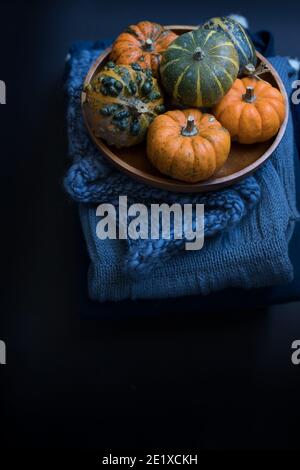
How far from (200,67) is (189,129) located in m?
0.10

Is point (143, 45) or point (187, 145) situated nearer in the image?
point (187, 145)

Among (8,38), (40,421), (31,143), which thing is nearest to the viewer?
(40,421)

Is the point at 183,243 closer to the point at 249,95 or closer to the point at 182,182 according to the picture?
the point at 182,182

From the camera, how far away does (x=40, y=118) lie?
1.28 m

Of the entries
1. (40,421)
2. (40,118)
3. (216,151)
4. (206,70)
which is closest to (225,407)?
(40,421)

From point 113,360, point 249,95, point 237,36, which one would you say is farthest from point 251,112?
point 113,360

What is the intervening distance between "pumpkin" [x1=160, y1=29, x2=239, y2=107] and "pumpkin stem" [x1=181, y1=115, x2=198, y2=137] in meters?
0.05

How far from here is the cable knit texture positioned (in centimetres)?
89

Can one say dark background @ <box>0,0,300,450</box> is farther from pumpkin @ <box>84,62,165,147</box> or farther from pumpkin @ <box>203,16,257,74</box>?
pumpkin @ <box>203,16,257,74</box>

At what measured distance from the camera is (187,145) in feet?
2.69

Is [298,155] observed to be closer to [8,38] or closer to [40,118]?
[40,118]

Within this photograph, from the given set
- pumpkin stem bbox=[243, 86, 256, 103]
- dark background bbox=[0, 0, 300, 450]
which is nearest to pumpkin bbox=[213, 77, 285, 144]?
pumpkin stem bbox=[243, 86, 256, 103]

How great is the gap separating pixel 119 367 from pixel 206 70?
59cm

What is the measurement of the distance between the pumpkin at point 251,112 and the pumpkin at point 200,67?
2cm
